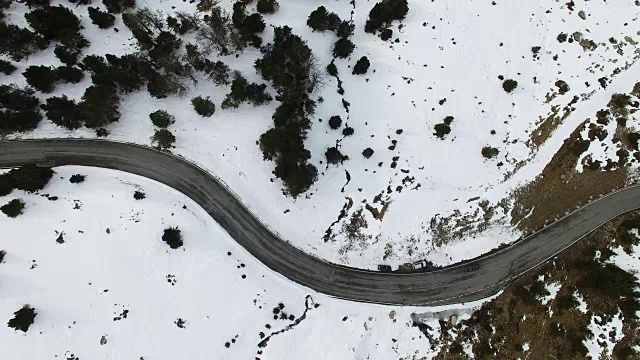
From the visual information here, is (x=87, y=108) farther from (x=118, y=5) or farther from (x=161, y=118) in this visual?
(x=118, y=5)

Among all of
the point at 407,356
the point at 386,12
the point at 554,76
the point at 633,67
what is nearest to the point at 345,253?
the point at 407,356

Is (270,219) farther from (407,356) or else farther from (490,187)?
(490,187)

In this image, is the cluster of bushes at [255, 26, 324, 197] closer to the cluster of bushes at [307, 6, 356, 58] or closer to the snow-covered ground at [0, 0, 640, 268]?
the snow-covered ground at [0, 0, 640, 268]

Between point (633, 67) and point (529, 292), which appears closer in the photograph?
point (529, 292)

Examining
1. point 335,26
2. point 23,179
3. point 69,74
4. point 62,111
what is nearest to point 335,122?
point 335,26

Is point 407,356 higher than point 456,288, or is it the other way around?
point 456,288
